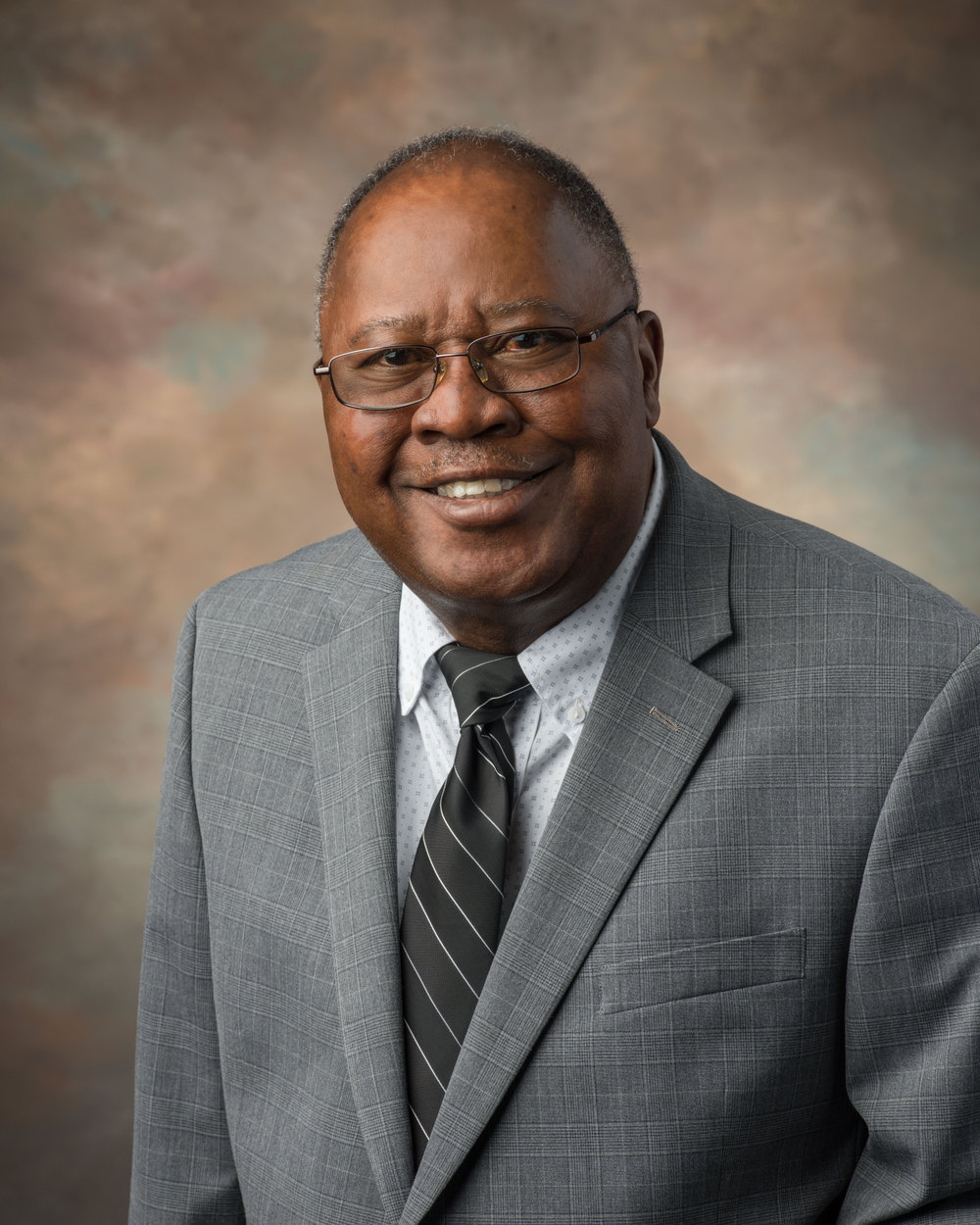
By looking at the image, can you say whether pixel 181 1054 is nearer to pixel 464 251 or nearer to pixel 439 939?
pixel 439 939

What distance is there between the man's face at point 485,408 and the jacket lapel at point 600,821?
5.7 inches

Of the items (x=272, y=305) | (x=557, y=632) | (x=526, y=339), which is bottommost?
(x=557, y=632)

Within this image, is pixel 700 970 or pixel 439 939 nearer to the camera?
pixel 700 970

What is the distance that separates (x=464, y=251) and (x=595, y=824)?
2.43 feet

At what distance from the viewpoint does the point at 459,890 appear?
174 centimetres

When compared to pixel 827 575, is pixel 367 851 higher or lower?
lower

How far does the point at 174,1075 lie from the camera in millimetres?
2033

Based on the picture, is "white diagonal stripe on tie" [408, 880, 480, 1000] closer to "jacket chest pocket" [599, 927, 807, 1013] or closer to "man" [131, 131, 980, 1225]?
"man" [131, 131, 980, 1225]

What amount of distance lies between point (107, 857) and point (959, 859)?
2431 millimetres

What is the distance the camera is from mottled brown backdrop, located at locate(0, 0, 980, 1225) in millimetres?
3238

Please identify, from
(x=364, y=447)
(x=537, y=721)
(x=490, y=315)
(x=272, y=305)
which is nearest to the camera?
(x=490, y=315)

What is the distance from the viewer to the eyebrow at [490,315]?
160 cm

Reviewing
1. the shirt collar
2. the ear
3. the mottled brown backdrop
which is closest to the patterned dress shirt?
the shirt collar

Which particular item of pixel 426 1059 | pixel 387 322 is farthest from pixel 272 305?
pixel 426 1059
